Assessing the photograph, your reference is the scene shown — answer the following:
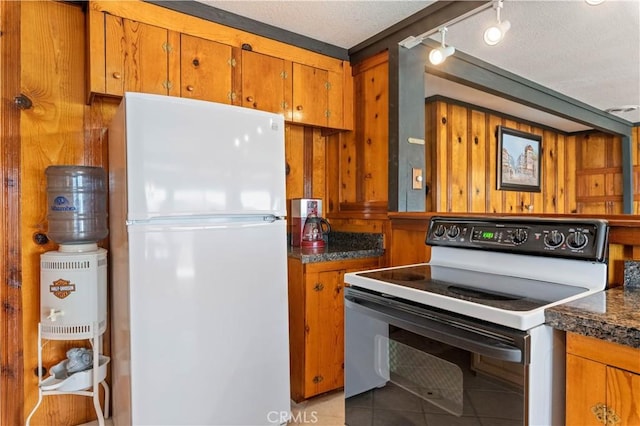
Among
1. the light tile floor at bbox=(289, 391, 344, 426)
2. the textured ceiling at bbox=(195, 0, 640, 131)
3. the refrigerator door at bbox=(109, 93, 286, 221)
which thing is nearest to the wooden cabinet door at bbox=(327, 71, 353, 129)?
the textured ceiling at bbox=(195, 0, 640, 131)

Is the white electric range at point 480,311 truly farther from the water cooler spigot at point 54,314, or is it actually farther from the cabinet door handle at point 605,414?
the water cooler spigot at point 54,314

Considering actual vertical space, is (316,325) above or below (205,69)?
below

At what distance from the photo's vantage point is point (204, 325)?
1.52 meters

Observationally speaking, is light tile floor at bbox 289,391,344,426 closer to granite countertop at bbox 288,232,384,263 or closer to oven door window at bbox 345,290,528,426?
oven door window at bbox 345,290,528,426

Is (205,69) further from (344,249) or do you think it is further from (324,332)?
(324,332)

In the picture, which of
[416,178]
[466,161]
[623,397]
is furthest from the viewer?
[466,161]

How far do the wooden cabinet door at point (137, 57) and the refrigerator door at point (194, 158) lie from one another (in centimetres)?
28

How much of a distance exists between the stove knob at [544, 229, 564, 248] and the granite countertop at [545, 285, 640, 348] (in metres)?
0.24

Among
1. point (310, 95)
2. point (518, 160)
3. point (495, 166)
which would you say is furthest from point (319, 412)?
point (518, 160)

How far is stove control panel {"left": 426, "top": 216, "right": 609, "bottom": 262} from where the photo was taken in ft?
3.88

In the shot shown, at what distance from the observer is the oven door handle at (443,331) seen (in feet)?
2.95

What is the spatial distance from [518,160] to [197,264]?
13.6 feet

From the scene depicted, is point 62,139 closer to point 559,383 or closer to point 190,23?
point 190,23

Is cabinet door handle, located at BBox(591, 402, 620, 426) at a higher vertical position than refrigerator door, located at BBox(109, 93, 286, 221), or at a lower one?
lower
